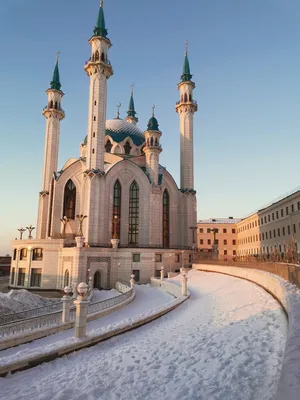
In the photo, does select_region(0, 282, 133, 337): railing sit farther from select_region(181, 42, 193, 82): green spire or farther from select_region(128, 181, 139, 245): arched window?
select_region(181, 42, 193, 82): green spire

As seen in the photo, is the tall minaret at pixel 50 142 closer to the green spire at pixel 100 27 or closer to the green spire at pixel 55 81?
the green spire at pixel 55 81

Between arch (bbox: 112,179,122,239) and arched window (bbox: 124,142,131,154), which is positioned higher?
arched window (bbox: 124,142,131,154)

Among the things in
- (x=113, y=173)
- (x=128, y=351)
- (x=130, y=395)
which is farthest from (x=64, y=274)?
(x=130, y=395)

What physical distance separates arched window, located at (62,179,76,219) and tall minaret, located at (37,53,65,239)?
15.8 feet

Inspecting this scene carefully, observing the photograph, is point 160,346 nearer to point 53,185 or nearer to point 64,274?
point 64,274

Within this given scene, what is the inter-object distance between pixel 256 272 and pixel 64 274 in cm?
2600

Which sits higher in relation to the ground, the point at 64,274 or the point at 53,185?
the point at 53,185

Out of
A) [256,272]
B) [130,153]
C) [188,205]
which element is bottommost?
[256,272]

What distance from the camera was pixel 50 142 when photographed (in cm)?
5306

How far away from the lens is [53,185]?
4919 cm

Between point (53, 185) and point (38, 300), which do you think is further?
point (53, 185)

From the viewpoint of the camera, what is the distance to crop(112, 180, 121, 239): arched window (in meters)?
45.2

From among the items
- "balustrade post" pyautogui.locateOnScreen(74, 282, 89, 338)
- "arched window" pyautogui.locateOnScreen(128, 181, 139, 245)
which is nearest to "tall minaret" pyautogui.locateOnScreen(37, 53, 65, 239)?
"arched window" pyautogui.locateOnScreen(128, 181, 139, 245)

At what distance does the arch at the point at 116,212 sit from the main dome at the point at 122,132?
14.2 metres
